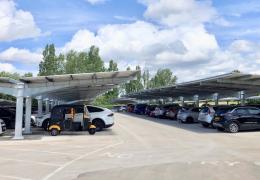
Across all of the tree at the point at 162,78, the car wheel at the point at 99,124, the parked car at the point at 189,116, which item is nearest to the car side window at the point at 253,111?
the car wheel at the point at 99,124

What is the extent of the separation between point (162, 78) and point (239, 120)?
102825mm

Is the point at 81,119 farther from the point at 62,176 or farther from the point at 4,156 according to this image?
the point at 62,176

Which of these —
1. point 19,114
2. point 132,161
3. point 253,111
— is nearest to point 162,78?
point 253,111

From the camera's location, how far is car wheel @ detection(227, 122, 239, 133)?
2447 centimetres

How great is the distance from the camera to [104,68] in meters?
102

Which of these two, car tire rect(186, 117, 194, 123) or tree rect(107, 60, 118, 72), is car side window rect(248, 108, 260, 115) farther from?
tree rect(107, 60, 118, 72)

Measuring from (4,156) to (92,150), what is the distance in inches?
124

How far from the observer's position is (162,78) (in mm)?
127312

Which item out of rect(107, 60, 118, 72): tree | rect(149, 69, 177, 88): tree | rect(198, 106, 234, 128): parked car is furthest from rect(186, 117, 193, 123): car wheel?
rect(149, 69, 177, 88): tree

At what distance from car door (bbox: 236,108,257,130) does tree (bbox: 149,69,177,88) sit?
100 meters

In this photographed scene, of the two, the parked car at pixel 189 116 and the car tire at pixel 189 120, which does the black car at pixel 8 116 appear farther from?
the car tire at pixel 189 120

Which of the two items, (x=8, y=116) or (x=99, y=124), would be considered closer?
(x=99, y=124)

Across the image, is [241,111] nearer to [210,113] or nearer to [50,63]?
[210,113]

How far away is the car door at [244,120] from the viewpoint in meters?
24.7
